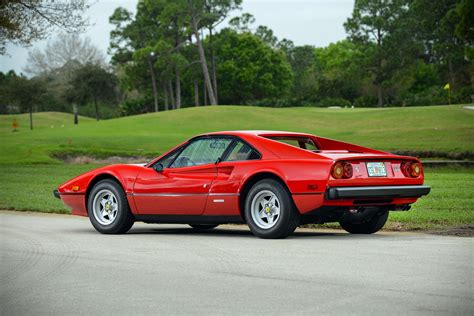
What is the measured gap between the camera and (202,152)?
11406mm

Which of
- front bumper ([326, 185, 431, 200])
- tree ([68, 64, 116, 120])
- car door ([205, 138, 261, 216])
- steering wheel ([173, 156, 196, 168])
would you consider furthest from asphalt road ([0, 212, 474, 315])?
tree ([68, 64, 116, 120])

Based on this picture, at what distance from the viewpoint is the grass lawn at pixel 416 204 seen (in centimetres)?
1263

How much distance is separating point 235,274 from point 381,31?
78.9 m

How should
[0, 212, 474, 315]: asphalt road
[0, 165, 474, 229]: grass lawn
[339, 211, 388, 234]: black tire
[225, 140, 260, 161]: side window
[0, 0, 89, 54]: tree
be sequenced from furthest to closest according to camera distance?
1. [0, 0, 89, 54]: tree
2. [0, 165, 474, 229]: grass lawn
3. [339, 211, 388, 234]: black tire
4. [225, 140, 260, 161]: side window
5. [0, 212, 474, 315]: asphalt road

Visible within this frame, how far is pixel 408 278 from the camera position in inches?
293

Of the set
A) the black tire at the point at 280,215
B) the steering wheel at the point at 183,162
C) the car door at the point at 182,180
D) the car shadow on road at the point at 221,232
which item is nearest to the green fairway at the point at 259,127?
the car shadow on road at the point at 221,232

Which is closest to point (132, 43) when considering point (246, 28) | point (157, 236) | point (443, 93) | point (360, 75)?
point (246, 28)

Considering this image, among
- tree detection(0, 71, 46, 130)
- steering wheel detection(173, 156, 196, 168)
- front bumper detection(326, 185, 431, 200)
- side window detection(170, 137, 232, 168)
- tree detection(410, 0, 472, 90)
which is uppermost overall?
tree detection(410, 0, 472, 90)

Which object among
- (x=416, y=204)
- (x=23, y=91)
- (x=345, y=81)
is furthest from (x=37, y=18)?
(x=345, y=81)

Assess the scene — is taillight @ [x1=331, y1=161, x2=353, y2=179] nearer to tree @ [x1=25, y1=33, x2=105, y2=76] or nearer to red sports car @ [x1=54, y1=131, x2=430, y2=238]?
red sports car @ [x1=54, y1=131, x2=430, y2=238]

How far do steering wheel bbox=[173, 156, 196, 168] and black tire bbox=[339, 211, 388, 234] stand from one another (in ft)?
6.86

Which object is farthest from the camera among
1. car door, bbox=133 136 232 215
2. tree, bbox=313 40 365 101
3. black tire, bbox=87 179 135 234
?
tree, bbox=313 40 365 101

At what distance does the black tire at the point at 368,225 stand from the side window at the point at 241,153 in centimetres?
154

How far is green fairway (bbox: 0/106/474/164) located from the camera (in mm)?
38500
